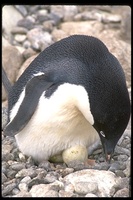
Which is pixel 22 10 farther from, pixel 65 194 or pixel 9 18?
pixel 65 194

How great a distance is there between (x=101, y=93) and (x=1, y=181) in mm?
470

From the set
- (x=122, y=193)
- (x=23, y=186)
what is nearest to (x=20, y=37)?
(x=23, y=186)

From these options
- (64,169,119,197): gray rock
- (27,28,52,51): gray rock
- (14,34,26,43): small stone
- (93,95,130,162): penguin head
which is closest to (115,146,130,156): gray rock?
(93,95,130,162): penguin head

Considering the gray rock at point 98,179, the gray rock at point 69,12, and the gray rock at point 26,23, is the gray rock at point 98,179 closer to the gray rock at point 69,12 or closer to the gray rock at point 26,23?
the gray rock at point 26,23

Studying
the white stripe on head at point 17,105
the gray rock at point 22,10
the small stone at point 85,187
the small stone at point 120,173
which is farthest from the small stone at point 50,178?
the gray rock at point 22,10

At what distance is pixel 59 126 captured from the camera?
2.02 m

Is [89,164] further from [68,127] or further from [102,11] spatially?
[102,11]

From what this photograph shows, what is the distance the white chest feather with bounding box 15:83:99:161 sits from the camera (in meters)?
1.91

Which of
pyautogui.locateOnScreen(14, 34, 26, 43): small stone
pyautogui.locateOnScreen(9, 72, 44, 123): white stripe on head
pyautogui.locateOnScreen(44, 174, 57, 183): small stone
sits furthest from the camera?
pyautogui.locateOnScreen(14, 34, 26, 43): small stone

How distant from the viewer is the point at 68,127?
202 cm

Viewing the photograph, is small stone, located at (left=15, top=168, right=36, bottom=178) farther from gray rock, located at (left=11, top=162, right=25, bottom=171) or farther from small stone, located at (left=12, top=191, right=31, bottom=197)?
small stone, located at (left=12, top=191, right=31, bottom=197)

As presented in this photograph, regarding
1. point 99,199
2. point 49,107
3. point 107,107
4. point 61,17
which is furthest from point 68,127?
point 61,17

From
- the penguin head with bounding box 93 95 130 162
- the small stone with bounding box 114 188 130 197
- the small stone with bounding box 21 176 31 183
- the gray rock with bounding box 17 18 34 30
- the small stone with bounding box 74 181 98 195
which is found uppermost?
the gray rock with bounding box 17 18 34 30

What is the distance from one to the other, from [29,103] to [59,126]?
0.16 metres
